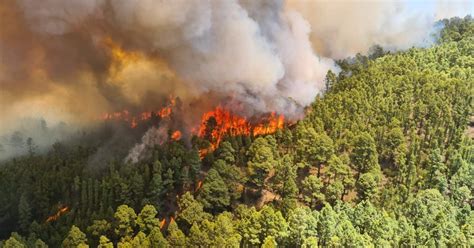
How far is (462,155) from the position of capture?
72.9 meters

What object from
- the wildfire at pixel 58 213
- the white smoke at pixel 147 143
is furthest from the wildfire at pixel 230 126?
the wildfire at pixel 58 213

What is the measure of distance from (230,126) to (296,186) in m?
24.9

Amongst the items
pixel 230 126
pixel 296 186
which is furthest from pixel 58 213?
pixel 296 186

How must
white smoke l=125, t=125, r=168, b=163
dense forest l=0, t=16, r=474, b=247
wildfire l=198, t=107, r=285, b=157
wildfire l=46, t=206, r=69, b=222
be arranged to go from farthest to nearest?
white smoke l=125, t=125, r=168, b=163, wildfire l=198, t=107, r=285, b=157, wildfire l=46, t=206, r=69, b=222, dense forest l=0, t=16, r=474, b=247

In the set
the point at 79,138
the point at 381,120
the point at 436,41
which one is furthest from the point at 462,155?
the point at 436,41

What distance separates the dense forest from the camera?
5481 centimetres

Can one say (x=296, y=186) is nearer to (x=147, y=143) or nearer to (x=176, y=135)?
(x=176, y=135)

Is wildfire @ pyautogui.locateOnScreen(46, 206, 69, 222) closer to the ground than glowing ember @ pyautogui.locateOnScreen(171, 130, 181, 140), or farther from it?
closer to the ground

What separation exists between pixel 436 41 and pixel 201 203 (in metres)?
115

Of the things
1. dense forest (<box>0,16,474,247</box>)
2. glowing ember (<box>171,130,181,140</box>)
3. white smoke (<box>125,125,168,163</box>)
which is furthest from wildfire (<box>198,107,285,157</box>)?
white smoke (<box>125,125,168,163</box>)

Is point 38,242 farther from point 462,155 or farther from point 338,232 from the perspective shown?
point 462,155

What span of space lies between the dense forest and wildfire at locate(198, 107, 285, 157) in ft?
15.7

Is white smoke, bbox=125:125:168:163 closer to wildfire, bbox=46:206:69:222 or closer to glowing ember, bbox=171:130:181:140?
glowing ember, bbox=171:130:181:140

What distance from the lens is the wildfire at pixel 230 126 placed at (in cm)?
8625
